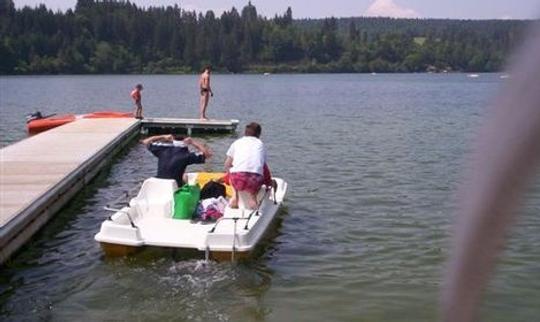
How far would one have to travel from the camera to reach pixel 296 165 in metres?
20.5

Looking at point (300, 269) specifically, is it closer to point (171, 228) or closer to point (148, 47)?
point (171, 228)

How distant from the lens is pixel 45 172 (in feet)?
45.1

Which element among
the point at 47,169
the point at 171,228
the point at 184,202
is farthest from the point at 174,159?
the point at 47,169

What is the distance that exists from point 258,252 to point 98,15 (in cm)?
20040

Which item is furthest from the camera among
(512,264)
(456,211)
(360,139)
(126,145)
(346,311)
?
(360,139)

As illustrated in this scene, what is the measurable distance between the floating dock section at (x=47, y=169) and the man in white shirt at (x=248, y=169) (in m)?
3.11

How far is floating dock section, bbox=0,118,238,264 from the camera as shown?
390 inches

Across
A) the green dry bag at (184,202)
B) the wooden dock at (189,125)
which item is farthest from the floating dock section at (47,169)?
the green dry bag at (184,202)

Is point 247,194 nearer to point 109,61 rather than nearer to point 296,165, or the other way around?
point 296,165

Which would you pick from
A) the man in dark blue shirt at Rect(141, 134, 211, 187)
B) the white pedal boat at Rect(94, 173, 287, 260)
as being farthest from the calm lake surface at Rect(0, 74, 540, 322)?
the man in dark blue shirt at Rect(141, 134, 211, 187)

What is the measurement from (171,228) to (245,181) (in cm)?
131

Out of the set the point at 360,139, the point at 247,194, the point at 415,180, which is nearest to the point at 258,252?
the point at 247,194

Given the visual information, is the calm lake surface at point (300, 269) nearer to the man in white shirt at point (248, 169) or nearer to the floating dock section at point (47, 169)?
the floating dock section at point (47, 169)

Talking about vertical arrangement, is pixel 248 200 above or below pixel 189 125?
above
